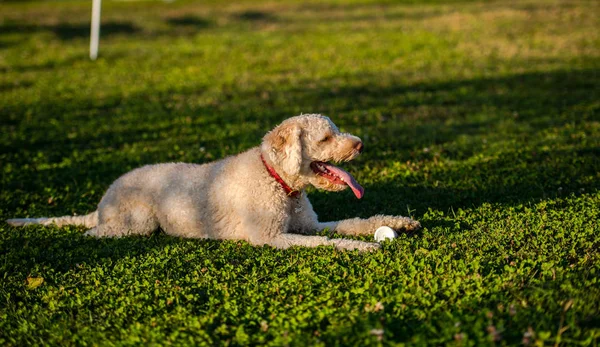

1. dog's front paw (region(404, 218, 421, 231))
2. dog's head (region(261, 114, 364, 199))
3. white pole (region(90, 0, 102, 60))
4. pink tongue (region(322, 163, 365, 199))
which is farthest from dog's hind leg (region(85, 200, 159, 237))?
white pole (region(90, 0, 102, 60))

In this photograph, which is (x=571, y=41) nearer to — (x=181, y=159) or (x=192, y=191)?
(x=181, y=159)

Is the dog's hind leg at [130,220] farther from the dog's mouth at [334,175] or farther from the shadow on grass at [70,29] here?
the shadow on grass at [70,29]

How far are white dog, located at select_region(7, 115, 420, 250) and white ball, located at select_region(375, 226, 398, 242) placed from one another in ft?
0.70

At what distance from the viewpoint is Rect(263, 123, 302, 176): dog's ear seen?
20.4 feet

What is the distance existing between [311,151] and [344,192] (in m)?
2.14

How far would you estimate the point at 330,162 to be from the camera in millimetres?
6695

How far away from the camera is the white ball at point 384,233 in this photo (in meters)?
6.30

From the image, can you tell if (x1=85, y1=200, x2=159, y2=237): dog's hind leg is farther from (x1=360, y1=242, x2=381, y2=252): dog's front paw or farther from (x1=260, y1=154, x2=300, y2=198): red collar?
(x1=360, y1=242, x2=381, y2=252): dog's front paw

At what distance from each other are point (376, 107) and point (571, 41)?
29.9 ft

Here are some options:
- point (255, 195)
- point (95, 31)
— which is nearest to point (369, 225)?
point (255, 195)

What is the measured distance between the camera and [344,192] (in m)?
8.40

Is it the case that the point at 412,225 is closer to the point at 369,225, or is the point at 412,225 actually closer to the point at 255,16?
the point at 369,225

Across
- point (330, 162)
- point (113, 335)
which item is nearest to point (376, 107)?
point (330, 162)

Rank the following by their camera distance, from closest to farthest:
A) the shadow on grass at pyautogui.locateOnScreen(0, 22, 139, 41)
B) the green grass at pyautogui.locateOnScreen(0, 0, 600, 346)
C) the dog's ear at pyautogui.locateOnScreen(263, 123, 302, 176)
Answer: the green grass at pyautogui.locateOnScreen(0, 0, 600, 346)
the dog's ear at pyautogui.locateOnScreen(263, 123, 302, 176)
the shadow on grass at pyautogui.locateOnScreen(0, 22, 139, 41)
